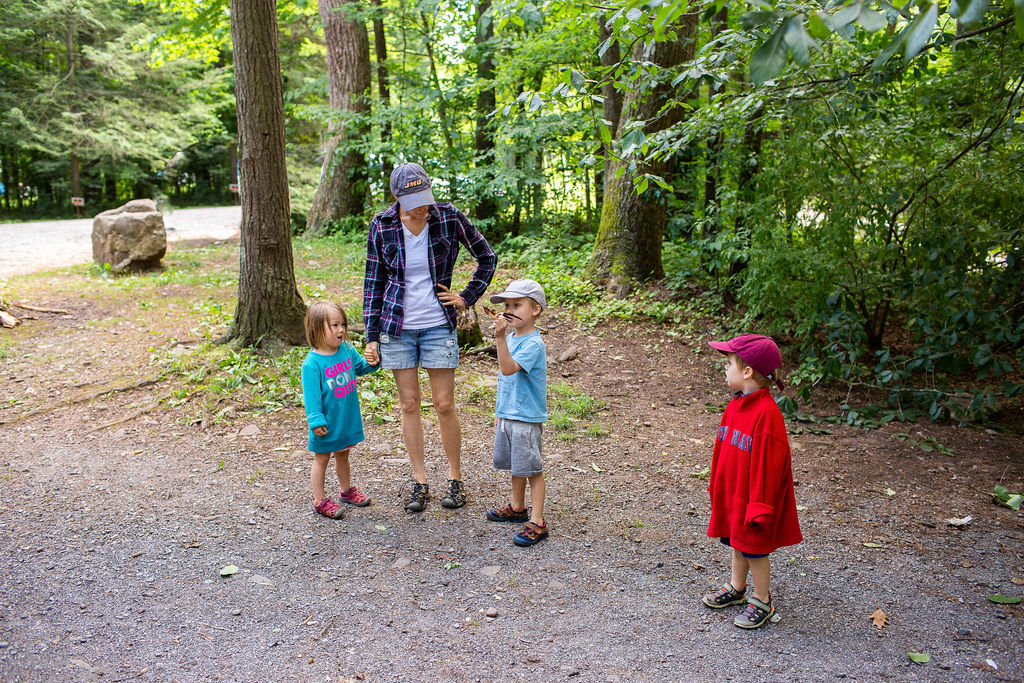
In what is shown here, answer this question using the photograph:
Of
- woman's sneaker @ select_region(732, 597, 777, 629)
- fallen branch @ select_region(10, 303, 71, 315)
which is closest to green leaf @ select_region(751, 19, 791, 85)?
woman's sneaker @ select_region(732, 597, 777, 629)

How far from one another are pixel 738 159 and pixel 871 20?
21.4ft

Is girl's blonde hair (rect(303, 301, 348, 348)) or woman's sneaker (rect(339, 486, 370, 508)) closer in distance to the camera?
girl's blonde hair (rect(303, 301, 348, 348))

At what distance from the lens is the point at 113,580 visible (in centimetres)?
356

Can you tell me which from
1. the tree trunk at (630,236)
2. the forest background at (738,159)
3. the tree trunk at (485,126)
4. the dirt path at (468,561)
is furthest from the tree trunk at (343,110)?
the dirt path at (468,561)

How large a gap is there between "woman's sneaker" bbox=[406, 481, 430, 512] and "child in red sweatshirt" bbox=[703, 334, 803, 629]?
1838 mm

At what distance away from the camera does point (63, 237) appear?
50.2 ft

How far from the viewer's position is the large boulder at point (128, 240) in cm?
1116

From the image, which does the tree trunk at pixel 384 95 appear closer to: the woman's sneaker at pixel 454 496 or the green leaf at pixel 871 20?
the woman's sneaker at pixel 454 496

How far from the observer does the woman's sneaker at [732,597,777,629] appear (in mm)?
3127

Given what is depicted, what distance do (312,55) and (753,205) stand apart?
21884 millimetres

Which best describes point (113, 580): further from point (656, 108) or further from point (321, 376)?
point (656, 108)

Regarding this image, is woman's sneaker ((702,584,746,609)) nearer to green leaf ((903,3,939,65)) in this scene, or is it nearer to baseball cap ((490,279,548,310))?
baseball cap ((490,279,548,310))

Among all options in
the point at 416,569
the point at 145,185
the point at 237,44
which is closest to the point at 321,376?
the point at 416,569

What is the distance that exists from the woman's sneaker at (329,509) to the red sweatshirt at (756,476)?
2255 mm
